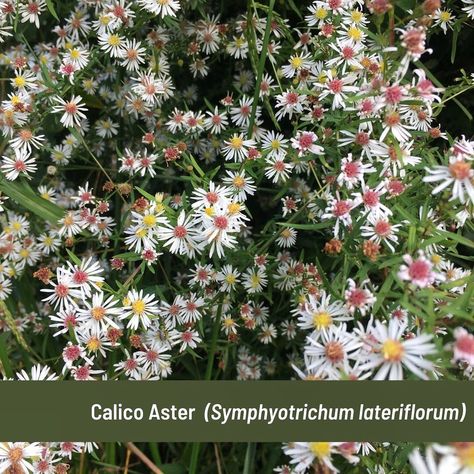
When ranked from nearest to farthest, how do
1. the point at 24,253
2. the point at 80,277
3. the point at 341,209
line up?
the point at 341,209 → the point at 80,277 → the point at 24,253

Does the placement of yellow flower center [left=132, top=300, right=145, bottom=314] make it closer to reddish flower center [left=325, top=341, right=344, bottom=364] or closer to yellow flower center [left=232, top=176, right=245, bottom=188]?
yellow flower center [left=232, top=176, right=245, bottom=188]

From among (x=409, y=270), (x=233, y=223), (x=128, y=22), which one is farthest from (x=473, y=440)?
(x=128, y=22)

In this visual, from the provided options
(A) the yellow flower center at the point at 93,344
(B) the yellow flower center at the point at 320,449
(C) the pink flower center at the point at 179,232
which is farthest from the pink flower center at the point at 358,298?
(A) the yellow flower center at the point at 93,344

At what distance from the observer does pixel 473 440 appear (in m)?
0.99

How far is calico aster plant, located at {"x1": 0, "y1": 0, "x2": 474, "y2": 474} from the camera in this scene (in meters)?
1.00

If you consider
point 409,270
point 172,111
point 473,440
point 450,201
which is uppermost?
point 172,111

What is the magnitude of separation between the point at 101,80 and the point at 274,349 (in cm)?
97

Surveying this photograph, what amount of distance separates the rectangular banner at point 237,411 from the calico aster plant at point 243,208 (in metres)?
0.04

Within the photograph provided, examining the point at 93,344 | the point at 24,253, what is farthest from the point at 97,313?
the point at 24,253

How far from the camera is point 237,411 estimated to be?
112 centimetres

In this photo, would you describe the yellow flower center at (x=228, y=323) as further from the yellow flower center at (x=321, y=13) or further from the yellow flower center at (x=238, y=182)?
the yellow flower center at (x=321, y=13)

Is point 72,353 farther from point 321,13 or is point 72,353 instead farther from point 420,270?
point 321,13

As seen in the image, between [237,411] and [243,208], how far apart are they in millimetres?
433

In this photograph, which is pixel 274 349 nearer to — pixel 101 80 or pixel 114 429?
pixel 114 429
